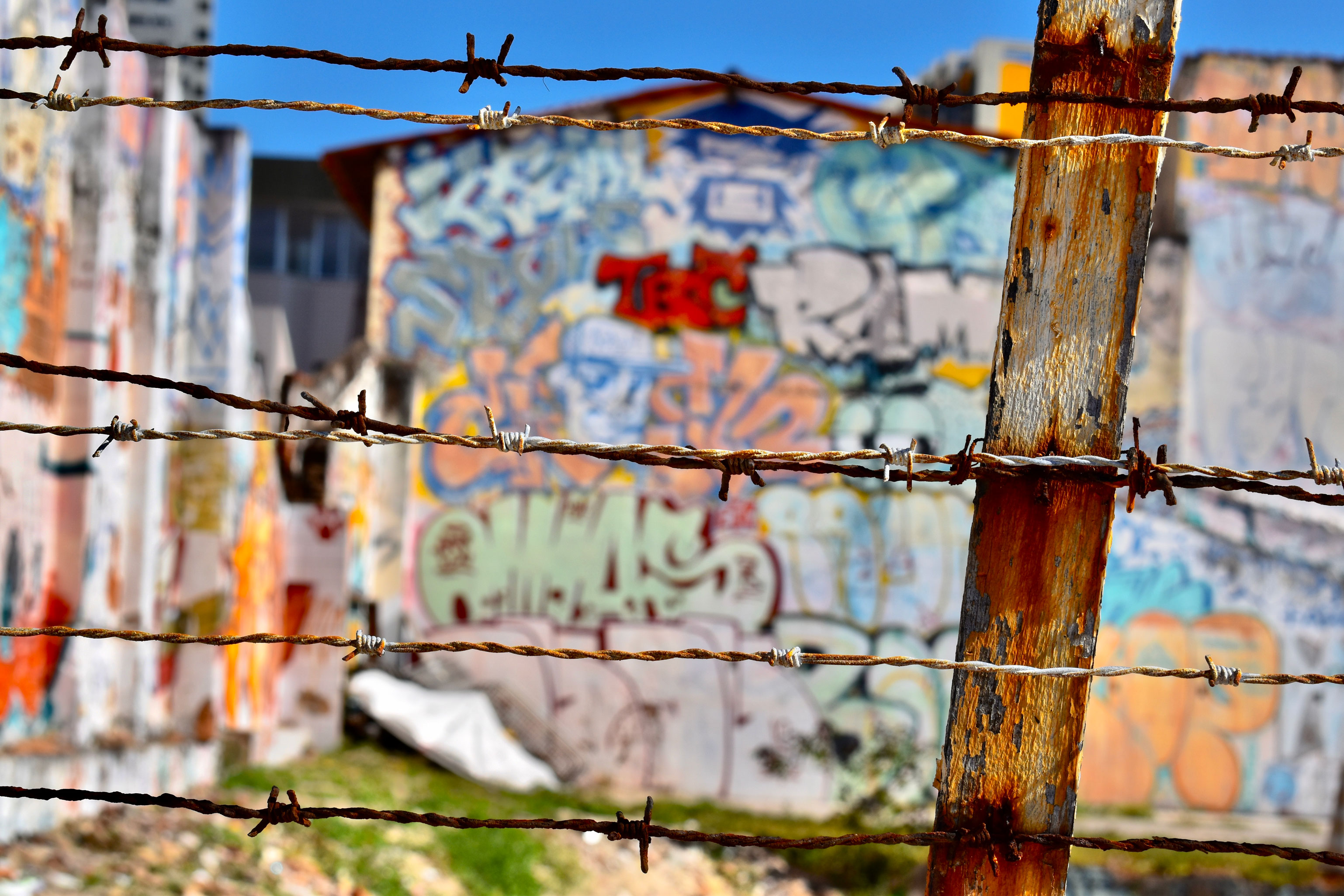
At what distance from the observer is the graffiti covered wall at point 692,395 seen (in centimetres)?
1315

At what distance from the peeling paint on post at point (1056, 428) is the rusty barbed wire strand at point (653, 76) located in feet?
0.19

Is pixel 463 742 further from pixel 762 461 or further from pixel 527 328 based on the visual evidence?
pixel 762 461

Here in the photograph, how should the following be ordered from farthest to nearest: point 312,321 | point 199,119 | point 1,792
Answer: point 312,321, point 199,119, point 1,792

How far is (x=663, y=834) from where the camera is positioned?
226 cm

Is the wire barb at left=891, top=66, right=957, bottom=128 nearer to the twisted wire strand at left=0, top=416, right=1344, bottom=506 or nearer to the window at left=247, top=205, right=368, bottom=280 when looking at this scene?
the twisted wire strand at left=0, top=416, right=1344, bottom=506

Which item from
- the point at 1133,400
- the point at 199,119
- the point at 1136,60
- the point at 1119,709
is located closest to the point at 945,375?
the point at 1133,400

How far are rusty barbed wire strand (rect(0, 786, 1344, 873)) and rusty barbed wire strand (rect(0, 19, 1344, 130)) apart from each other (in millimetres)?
1310

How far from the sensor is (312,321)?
71.8 feet

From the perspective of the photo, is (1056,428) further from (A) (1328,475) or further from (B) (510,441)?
(B) (510,441)

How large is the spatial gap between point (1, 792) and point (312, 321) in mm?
20461

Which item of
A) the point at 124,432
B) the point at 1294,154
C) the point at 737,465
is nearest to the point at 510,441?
the point at 737,465

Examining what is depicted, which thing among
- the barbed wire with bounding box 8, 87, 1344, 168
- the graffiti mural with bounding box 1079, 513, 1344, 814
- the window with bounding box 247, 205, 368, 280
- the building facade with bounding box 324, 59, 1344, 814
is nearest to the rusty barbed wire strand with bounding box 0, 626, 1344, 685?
the barbed wire with bounding box 8, 87, 1344, 168

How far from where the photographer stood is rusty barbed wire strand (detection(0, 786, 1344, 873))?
2.20m

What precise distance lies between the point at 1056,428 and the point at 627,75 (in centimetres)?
103
